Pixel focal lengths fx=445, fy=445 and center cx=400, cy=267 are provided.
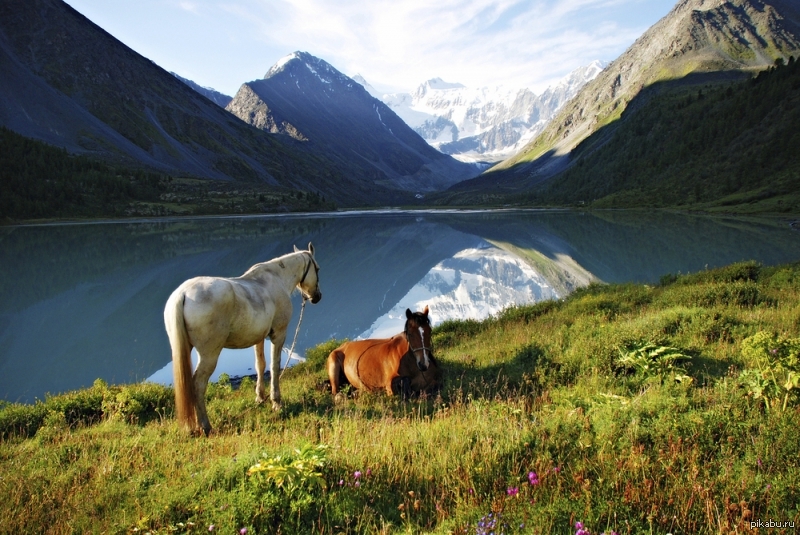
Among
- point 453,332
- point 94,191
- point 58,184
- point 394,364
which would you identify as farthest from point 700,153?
point 58,184

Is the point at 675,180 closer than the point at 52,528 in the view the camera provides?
No

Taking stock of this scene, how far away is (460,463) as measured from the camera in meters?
4.76

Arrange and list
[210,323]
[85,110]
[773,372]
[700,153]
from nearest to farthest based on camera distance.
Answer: [773,372] → [210,323] → [700,153] → [85,110]

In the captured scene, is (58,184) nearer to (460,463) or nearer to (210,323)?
(210,323)

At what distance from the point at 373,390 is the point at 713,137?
125537 millimetres

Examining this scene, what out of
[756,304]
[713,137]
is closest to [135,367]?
[756,304]

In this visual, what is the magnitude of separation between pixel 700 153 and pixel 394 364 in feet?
401

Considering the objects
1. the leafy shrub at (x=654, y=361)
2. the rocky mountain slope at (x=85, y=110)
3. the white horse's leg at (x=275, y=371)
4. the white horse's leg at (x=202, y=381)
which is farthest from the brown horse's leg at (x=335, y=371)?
the rocky mountain slope at (x=85, y=110)

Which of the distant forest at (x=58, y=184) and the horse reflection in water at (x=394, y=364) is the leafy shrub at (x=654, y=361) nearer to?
the horse reflection in water at (x=394, y=364)

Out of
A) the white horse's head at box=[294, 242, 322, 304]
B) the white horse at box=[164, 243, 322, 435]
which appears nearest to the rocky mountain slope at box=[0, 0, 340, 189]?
the white horse's head at box=[294, 242, 322, 304]

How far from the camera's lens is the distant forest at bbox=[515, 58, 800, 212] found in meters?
80.2

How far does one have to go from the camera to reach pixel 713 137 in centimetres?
10475

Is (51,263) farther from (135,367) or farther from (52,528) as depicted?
(52,528)

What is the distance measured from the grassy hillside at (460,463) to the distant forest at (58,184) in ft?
322
